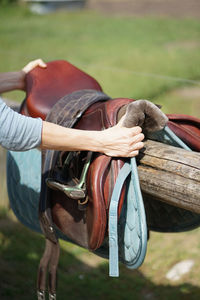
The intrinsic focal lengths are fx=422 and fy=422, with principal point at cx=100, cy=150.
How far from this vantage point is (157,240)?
9.90 ft

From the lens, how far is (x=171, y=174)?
121 centimetres

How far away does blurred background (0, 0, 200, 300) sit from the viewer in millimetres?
2559

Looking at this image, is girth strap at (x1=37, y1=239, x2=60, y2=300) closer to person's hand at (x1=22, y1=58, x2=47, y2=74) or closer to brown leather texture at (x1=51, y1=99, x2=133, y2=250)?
brown leather texture at (x1=51, y1=99, x2=133, y2=250)

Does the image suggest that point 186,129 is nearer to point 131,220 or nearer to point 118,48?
point 131,220

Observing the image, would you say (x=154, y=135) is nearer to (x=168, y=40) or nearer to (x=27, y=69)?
(x=27, y=69)

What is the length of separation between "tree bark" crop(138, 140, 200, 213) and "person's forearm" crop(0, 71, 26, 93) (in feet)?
2.64

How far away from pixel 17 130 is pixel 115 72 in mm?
5618

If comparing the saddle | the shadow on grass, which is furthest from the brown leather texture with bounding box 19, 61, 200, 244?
the shadow on grass

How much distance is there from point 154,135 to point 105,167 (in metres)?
0.23

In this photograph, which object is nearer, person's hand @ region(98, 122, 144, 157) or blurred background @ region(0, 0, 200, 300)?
person's hand @ region(98, 122, 144, 157)

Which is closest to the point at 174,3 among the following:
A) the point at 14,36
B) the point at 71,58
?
the point at 14,36

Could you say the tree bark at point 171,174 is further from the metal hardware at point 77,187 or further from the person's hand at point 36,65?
the person's hand at point 36,65

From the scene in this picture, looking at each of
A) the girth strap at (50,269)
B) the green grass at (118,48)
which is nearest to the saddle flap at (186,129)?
the girth strap at (50,269)

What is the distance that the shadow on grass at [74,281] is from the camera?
2.46 m
